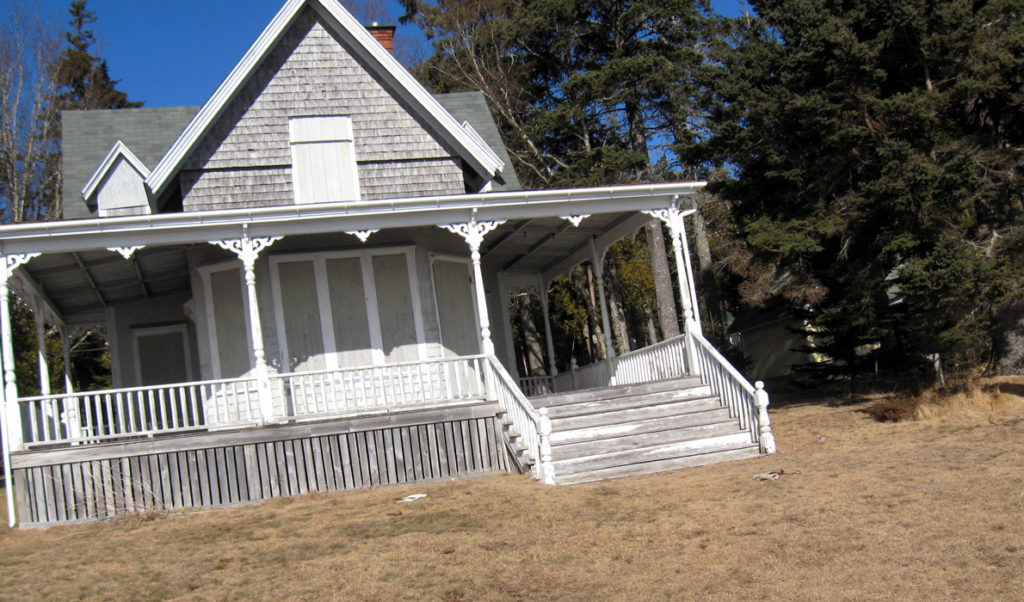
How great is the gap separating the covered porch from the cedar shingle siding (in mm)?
913

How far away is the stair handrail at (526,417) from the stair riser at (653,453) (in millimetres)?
269

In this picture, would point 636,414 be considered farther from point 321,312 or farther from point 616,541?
point 321,312

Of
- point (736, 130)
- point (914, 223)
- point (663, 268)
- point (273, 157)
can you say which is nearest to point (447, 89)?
point (663, 268)

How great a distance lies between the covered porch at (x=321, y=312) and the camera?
41.8ft

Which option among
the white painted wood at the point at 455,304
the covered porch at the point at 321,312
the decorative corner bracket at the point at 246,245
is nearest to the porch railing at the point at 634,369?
the covered porch at the point at 321,312

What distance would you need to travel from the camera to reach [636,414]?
13219 millimetres

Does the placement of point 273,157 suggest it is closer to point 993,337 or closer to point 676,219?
point 676,219

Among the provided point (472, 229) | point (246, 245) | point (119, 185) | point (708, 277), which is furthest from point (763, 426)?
point (708, 277)

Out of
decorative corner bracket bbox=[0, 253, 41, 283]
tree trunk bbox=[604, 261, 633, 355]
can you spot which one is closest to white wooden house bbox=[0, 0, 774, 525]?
decorative corner bracket bbox=[0, 253, 41, 283]

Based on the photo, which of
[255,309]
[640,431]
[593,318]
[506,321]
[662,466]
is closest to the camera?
[662,466]

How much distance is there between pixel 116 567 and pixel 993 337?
16.3 meters

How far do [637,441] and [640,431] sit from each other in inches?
A: 11.1

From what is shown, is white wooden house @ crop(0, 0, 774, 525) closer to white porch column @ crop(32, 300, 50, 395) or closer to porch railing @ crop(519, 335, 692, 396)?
porch railing @ crop(519, 335, 692, 396)

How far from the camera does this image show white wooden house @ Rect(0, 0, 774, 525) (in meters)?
12.5
